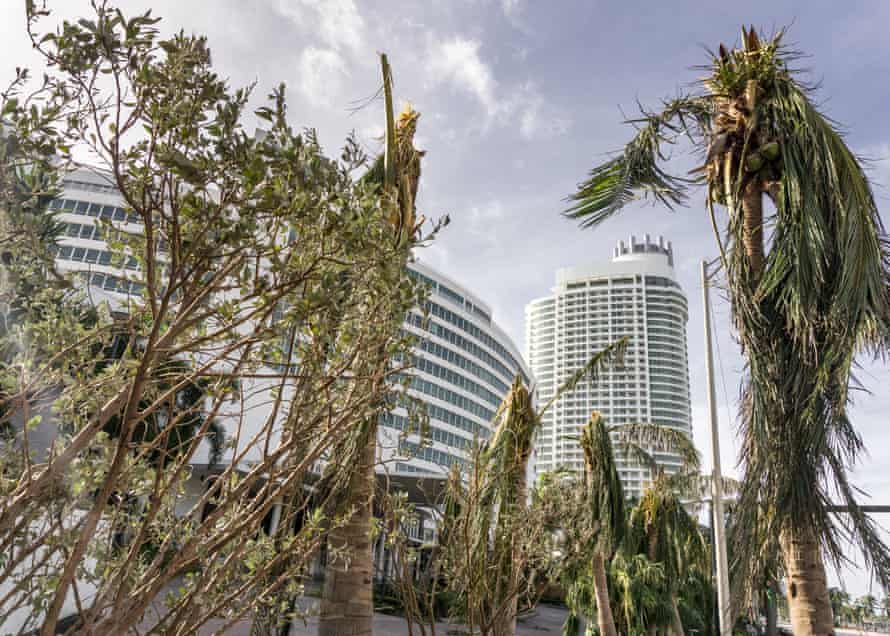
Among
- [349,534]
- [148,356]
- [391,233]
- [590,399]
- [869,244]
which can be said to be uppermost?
[590,399]

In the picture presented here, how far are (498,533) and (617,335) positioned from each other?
74.3 meters

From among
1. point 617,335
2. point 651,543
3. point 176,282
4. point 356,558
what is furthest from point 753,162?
point 617,335

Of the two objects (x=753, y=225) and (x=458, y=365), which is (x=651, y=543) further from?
(x=458, y=365)

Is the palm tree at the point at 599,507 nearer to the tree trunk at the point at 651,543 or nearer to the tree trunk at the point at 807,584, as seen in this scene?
the tree trunk at the point at 807,584

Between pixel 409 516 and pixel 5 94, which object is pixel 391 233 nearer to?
pixel 5 94

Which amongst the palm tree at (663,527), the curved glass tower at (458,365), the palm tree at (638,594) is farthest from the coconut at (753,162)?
the curved glass tower at (458,365)

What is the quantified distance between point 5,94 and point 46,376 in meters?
0.93

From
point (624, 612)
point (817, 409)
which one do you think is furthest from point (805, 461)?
point (624, 612)

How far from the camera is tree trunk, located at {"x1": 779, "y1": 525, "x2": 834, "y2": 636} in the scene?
3.24m

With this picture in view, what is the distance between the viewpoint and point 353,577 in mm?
4332

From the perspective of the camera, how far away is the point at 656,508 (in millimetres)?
13133

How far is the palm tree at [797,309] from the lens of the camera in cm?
313

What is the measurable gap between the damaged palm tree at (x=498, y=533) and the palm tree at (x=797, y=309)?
2075 mm

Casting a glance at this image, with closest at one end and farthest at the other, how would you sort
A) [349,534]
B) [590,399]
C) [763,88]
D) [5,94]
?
[5,94]
[763,88]
[349,534]
[590,399]
